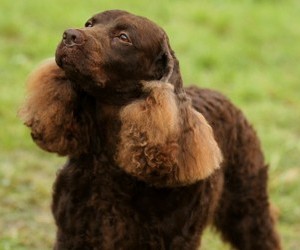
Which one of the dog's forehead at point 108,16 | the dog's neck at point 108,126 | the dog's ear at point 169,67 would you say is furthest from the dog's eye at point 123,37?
the dog's neck at point 108,126

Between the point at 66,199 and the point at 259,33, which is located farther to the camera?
the point at 259,33

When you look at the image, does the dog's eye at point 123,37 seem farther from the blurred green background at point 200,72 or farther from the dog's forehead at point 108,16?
the blurred green background at point 200,72

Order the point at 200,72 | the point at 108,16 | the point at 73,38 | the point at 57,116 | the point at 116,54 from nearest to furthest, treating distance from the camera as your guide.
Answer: the point at 73,38 → the point at 116,54 → the point at 108,16 → the point at 57,116 → the point at 200,72

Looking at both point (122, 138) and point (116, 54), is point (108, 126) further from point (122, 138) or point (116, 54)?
point (116, 54)

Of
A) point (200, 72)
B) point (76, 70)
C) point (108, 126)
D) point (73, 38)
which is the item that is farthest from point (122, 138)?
point (200, 72)

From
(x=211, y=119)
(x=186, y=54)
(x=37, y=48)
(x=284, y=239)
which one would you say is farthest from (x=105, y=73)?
(x=186, y=54)

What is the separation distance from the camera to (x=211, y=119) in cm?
479

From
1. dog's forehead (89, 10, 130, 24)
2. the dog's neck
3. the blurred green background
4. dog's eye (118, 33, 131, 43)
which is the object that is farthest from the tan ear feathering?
the blurred green background

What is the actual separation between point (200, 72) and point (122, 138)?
5182 mm

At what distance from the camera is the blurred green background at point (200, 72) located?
6.23 meters

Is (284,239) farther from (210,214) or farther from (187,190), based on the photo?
(187,190)

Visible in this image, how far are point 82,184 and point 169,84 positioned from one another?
72cm

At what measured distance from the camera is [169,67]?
4090 millimetres

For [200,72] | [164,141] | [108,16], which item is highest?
[200,72]
